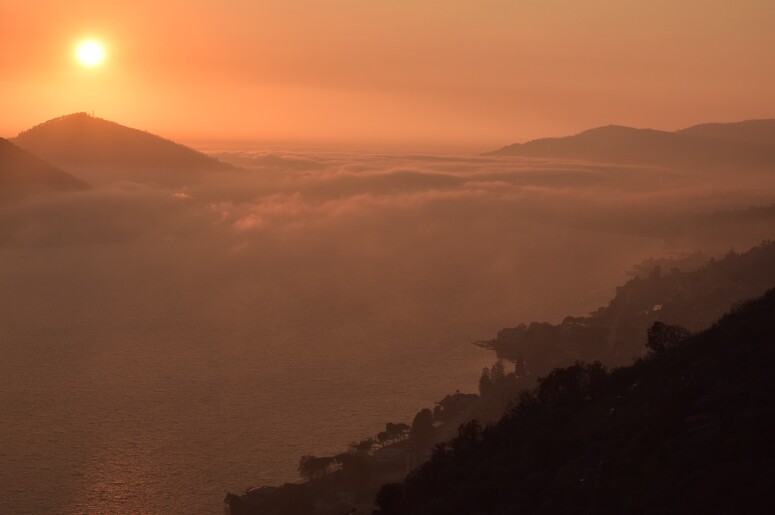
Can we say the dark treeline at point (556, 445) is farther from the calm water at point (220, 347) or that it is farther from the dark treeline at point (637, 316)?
the dark treeline at point (637, 316)

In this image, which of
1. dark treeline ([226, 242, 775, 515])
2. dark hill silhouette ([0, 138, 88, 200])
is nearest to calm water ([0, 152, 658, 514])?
dark treeline ([226, 242, 775, 515])

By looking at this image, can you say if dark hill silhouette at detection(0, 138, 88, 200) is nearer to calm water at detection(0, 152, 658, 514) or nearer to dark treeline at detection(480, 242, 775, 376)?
calm water at detection(0, 152, 658, 514)

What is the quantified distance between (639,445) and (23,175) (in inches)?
7954

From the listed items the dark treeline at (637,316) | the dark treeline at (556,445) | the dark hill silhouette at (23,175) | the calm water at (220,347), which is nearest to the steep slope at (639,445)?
the dark treeline at (556,445)

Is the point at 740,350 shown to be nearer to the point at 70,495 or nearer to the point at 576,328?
the point at 70,495

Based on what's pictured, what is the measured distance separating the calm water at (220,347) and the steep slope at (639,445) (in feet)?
76.5

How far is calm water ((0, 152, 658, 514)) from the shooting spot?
51.1 metres

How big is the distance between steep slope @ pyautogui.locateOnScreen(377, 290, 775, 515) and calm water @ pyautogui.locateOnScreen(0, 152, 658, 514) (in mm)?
23306

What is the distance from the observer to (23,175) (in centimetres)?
19312

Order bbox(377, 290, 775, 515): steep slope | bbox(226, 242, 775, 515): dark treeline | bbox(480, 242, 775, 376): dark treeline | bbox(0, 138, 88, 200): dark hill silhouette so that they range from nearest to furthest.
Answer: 1. bbox(377, 290, 775, 515): steep slope
2. bbox(226, 242, 775, 515): dark treeline
3. bbox(480, 242, 775, 376): dark treeline
4. bbox(0, 138, 88, 200): dark hill silhouette

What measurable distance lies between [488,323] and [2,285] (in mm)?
79820

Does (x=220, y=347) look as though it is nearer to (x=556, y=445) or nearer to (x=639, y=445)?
(x=556, y=445)

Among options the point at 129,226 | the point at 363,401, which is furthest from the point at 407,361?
the point at 129,226

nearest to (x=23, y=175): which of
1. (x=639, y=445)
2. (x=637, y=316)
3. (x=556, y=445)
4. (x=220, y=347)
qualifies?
(x=220, y=347)
